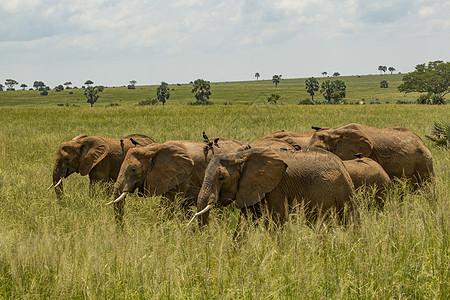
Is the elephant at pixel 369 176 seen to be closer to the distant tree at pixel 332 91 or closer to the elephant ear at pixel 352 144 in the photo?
the elephant ear at pixel 352 144

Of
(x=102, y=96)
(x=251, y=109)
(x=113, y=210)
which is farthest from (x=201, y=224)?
(x=102, y=96)

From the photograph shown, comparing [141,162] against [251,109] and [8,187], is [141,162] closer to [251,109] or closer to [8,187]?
[8,187]

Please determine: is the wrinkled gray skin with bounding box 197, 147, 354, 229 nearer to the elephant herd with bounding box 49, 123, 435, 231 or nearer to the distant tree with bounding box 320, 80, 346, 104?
the elephant herd with bounding box 49, 123, 435, 231

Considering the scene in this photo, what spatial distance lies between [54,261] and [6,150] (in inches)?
429

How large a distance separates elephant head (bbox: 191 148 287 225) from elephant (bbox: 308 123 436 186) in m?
2.27

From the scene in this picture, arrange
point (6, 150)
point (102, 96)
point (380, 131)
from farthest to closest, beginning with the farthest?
point (102, 96) → point (6, 150) → point (380, 131)

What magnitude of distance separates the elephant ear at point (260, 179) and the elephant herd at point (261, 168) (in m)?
0.01

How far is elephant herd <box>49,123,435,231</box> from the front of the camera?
500 centimetres

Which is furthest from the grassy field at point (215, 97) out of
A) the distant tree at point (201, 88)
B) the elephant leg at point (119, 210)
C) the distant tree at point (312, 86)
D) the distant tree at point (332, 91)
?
the elephant leg at point (119, 210)

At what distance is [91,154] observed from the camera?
8.17m

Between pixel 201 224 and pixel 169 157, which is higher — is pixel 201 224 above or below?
below

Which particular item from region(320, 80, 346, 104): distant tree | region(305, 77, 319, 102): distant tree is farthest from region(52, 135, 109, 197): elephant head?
region(305, 77, 319, 102): distant tree

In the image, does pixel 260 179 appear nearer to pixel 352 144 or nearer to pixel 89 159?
pixel 352 144

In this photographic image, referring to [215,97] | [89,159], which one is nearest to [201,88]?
[215,97]
